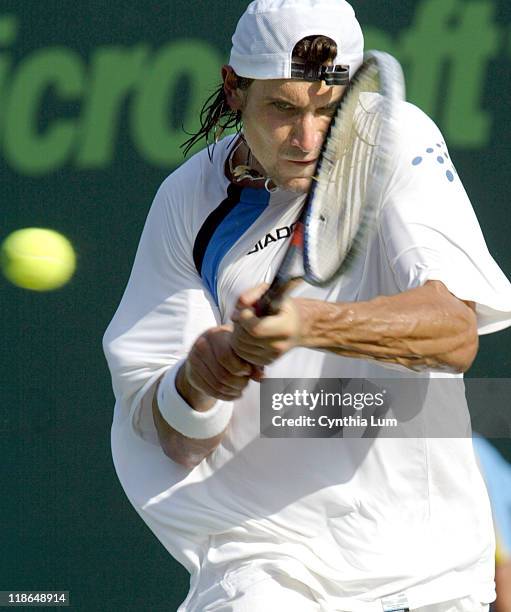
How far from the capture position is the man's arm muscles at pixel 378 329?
2.05 meters

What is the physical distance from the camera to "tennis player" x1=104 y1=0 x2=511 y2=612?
2.41m

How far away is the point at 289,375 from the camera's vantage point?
2.56 m

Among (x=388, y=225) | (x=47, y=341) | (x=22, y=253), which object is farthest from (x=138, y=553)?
(x=388, y=225)

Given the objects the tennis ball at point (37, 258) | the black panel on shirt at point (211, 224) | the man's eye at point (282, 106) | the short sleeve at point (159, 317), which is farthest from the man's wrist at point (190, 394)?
the tennis ball at point (37, 258)

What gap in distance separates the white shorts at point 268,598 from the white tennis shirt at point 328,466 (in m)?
0.02

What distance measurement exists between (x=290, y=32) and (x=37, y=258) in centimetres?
170

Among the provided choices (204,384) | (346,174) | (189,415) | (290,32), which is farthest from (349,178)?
(189,415)

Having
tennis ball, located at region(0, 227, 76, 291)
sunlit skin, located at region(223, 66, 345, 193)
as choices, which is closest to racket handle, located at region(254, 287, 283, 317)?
sunlit skin, located at region(223, 66, 345, 193)

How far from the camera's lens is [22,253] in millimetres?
3980

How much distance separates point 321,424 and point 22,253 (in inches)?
65.0

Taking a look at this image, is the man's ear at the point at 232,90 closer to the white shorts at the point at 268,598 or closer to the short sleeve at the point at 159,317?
the short sleeve at the point at 159,317

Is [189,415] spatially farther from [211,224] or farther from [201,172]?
[201,172]

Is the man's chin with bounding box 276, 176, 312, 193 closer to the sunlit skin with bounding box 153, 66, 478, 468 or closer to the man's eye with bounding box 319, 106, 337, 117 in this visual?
the sunlit skin with bounding box 153, 66, 478, 468

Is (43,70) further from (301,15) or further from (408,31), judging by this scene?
(301,15)
